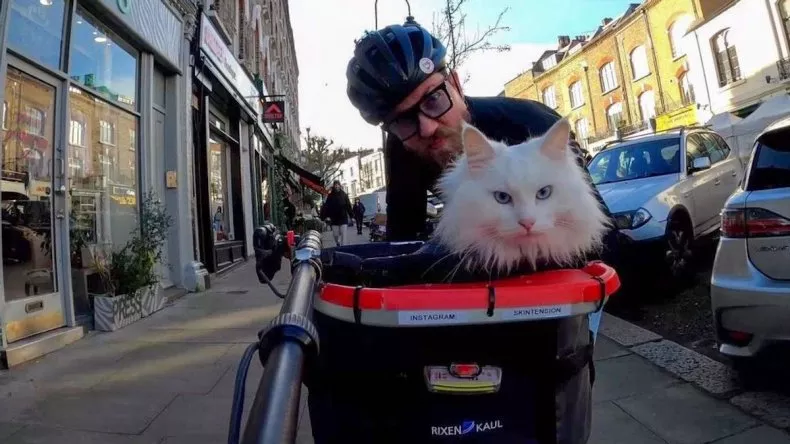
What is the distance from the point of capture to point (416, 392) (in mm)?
1027

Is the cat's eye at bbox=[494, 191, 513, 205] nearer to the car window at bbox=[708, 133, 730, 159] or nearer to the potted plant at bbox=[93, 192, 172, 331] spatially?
the potted plant at bbox=[93, 192, 172, 331]

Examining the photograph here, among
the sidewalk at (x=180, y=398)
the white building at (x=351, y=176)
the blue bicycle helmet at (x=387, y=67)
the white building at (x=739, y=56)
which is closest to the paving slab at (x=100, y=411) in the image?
the sidewalk at (x=180, y=398)

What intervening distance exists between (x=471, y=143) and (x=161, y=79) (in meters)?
8.08

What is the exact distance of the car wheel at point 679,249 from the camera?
571 cm

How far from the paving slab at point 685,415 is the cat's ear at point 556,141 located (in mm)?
2368

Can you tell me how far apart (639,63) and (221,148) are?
91.0 ft

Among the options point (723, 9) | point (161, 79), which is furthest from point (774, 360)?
point (723, 9)

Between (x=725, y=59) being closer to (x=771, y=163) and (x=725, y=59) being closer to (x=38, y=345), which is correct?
(x=771, y=163)

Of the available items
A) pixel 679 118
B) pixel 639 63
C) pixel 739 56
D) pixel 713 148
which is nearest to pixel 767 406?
pixel 713 148

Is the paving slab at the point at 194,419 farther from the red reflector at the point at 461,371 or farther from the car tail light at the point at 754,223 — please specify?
the car tail light at the point at 754,223

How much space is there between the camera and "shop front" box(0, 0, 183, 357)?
4.36m

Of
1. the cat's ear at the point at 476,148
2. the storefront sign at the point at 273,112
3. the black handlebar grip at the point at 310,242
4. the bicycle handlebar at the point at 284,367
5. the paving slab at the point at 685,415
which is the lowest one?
the paving slab at the point at 685,415

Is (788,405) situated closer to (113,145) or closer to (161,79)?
(113,145)

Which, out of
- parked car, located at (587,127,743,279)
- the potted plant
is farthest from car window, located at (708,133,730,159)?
the potted plant
